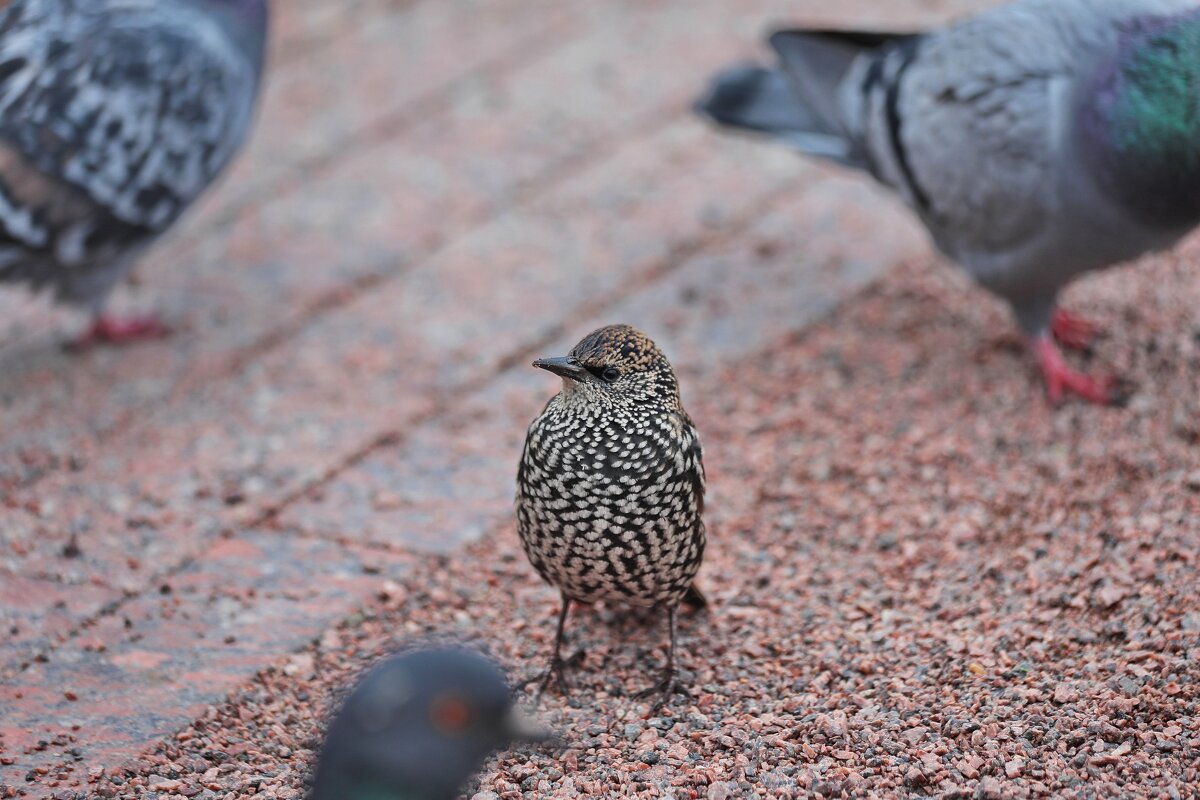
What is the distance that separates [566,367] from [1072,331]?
2409 millimetres

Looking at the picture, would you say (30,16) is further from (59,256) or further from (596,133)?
(596,133)

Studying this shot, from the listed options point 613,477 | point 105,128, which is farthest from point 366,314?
point 613,477

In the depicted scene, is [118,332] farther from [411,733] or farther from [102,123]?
[411,733]

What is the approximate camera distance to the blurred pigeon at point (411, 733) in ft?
8.10

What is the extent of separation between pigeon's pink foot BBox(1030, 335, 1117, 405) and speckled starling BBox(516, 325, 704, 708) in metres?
1.79

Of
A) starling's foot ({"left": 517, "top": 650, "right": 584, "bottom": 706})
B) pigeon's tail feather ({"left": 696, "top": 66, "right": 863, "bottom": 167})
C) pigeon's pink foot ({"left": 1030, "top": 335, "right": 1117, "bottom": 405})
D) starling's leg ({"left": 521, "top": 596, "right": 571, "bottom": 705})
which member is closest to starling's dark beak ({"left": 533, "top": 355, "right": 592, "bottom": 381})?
starling's leg ({"left": 521, "top": 596, "right": 571, "bottom": 705})

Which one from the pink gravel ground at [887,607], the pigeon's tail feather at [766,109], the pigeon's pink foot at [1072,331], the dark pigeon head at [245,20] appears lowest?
the pigeon's pink foot at [1072,331]

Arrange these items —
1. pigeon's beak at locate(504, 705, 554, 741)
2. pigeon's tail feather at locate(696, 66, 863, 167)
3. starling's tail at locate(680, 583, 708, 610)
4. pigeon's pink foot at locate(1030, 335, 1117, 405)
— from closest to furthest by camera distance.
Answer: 1. pigeon's beak at locate(504, 705, 554, 741)
2. starling's tail at locate(680, 583, 708, 610)
3. pigeon's pink foot at locate(1030, 335, 1117, 405)
4. pigeon's tail feather at locate(696, 66, 863, 167)

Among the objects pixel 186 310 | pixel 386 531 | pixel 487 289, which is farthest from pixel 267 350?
pixel 386 531

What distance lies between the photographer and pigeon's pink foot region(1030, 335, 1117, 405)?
4.41 m

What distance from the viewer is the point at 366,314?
202 inches

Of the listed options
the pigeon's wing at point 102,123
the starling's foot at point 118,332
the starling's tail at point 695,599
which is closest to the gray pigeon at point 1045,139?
the starling's tail at point 695,599

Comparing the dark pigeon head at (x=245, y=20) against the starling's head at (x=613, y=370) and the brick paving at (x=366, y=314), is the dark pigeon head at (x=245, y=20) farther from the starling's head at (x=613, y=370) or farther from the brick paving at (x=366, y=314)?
the starling's head at (x=613, y=370)

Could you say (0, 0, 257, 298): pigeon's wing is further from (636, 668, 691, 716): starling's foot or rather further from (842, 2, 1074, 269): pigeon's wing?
(636, 668, 691, 716): starling's foot
